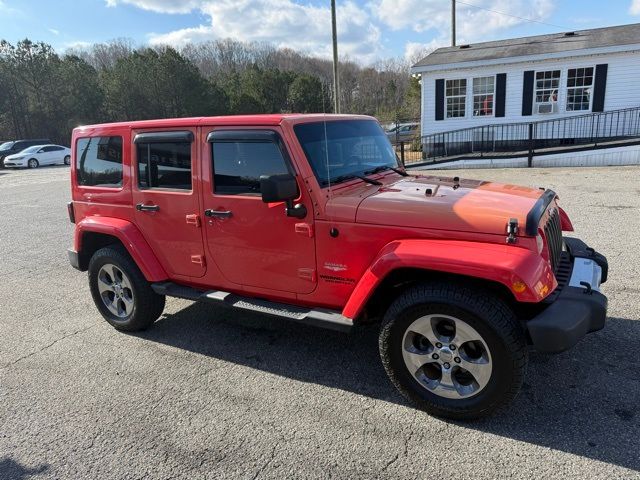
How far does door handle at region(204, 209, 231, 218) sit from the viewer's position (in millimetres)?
3723

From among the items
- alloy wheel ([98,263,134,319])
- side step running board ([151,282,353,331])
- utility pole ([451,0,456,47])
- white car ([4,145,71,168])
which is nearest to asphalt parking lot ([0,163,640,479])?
alloy wheel ([98,263,134,319])

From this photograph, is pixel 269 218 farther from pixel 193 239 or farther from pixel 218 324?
pixel 218 324

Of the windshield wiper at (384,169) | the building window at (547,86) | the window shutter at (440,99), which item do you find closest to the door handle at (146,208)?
the windshield wiper at (384,169)

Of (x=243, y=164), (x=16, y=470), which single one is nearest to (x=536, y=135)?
(x=243, y=164)

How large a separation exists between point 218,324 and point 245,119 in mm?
2107

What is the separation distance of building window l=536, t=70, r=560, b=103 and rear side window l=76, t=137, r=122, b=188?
654 inches

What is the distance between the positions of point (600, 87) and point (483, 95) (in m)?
3.80

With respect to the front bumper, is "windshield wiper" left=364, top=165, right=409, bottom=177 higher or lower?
higher

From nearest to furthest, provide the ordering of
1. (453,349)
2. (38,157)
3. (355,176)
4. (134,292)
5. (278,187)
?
(453,349) → (278,187) → (355,176) → (134,292) → (38,157)

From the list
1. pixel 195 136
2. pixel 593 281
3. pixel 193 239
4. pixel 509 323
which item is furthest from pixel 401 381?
pixel 195 136

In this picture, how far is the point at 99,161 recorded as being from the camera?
4531mm

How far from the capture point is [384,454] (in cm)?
279

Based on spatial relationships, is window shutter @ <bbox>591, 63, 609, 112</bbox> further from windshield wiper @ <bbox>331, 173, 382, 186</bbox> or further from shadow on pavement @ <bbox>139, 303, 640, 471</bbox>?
windshield wiper @ <bbox>331, 173, 382, 186</bbox>

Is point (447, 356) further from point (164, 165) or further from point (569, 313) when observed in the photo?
point (164, 165)
